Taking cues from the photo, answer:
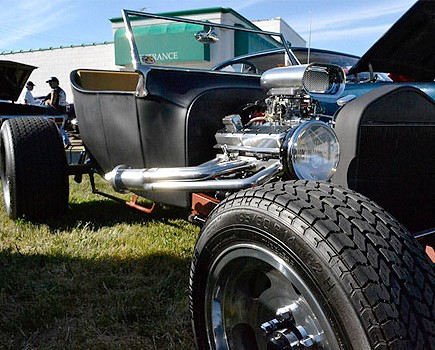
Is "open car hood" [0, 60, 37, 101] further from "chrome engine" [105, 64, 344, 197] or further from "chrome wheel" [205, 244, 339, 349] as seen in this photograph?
"chrome wheel" [205, 244, 339, 349]

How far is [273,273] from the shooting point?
134 centimetres

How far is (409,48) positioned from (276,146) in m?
1.49

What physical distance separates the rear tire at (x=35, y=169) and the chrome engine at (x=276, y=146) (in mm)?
993

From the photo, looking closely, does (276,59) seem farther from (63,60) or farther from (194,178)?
(63,60)

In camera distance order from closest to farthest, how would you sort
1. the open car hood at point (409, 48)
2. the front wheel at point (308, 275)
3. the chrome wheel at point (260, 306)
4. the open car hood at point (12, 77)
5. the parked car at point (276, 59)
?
the front wheel at point (308, 275) < the chrome wheel at point (260, 306) < the open car hood at point (409, 48) < the parked car at point (276, 59) < the open car hood at point (12, 77)

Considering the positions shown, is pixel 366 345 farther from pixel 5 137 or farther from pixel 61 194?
pixel 5 137

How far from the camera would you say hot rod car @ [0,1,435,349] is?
3.53 feet

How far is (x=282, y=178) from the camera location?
6.25ft

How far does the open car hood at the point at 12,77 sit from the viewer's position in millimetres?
6301

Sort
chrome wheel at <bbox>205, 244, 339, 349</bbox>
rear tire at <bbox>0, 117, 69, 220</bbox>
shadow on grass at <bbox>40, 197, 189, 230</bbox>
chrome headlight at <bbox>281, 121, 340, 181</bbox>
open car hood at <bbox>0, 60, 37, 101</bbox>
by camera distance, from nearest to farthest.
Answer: chrome wheel at <bbox>205, 244, 339, 349</bbox>
chrome headlight at <bbox>281, 121, 340, 181</bbox>
rear tire at <bbox>0, 117, 69, 220</bbox>
shadow on grass at <bbox>40, 197, 189, 230</bbox>
open car hood at <bbox>0, 60, 37, 101</bbox>

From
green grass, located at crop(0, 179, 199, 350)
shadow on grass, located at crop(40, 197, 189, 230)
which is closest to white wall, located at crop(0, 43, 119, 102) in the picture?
shadow on grass, located at crop(40, 197, 189, 230)

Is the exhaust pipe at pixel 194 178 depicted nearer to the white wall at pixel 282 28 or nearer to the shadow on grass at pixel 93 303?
the shadow on grass at pixel 93 303

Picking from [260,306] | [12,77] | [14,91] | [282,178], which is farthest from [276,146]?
[14,91]

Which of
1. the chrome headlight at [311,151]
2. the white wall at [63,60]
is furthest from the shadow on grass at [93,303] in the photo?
the white wall at [63,60]
